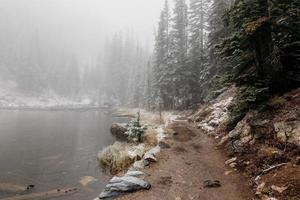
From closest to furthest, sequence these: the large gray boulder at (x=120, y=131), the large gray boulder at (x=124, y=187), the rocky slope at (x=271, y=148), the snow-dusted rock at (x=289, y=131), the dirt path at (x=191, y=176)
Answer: the rocky slope at (x=271, y=148) → the dirt path at (x=191, y=176) → the snow-dusted rock at (x=289, y=131) → the large gray boulder at (x=124, y=187) → the large gray boulder at (x=120, y=131)

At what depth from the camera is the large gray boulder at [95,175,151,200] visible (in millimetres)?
10359

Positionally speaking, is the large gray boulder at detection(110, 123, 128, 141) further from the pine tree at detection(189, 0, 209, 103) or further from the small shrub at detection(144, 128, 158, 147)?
the pine tree at detection(189, 0, 209, 103)

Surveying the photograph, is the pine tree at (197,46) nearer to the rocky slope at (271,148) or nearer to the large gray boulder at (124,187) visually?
the rocky slope at (271,148)

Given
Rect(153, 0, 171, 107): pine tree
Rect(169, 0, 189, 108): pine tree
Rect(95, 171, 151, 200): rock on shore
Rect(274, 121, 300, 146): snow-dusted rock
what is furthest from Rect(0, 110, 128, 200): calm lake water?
Rect(153, 0, 171, 107): pine tree

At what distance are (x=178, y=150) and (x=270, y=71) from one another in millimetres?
6511

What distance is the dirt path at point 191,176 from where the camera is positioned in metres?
9.61

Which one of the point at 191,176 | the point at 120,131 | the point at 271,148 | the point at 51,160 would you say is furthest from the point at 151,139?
the point at 271,148

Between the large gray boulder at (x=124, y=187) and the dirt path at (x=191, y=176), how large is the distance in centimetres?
33

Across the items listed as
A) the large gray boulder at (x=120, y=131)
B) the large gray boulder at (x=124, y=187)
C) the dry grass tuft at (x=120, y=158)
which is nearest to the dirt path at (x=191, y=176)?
the large gray boulder at (x=124, y=187)

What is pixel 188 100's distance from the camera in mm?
42188

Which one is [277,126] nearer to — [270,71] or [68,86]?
[270,71]

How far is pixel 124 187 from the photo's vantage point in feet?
34.5

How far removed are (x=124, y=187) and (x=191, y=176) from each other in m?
2.91

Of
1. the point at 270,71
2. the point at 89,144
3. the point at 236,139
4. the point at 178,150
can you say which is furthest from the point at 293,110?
the point at 89,144
